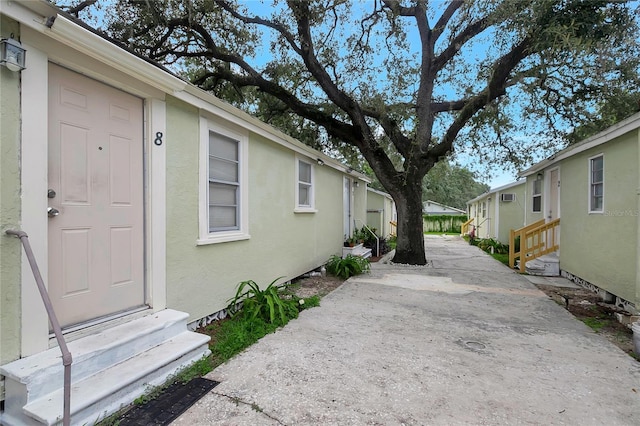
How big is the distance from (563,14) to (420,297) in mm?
6218

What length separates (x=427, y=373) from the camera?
2947 mm

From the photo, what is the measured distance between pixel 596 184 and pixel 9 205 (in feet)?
28.6

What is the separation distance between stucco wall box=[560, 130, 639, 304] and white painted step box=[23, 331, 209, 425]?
5.60 m

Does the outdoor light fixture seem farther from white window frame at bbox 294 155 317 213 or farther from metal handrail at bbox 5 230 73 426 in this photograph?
white window frame at bbox 294 155 317 213

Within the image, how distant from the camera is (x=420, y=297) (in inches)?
227

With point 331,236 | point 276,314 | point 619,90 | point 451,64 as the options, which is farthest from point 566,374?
point 451,64

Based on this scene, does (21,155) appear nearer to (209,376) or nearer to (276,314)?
(209,376)

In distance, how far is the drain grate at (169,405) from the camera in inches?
86.1

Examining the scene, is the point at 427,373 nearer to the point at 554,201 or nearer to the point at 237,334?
the point at 237,334

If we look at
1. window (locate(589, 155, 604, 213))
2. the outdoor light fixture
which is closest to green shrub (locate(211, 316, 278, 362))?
the outdoor light fixture

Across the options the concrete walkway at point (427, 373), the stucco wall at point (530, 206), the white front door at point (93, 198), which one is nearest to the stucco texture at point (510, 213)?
the stucco wall at point (530, 206)

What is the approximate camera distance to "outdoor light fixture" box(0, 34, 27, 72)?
206 centimetres

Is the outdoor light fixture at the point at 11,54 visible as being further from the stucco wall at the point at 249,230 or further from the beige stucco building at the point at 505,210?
the beige stucco building at the point at 505,210

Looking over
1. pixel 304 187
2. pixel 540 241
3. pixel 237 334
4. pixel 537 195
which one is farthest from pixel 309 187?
pixel 537 195
